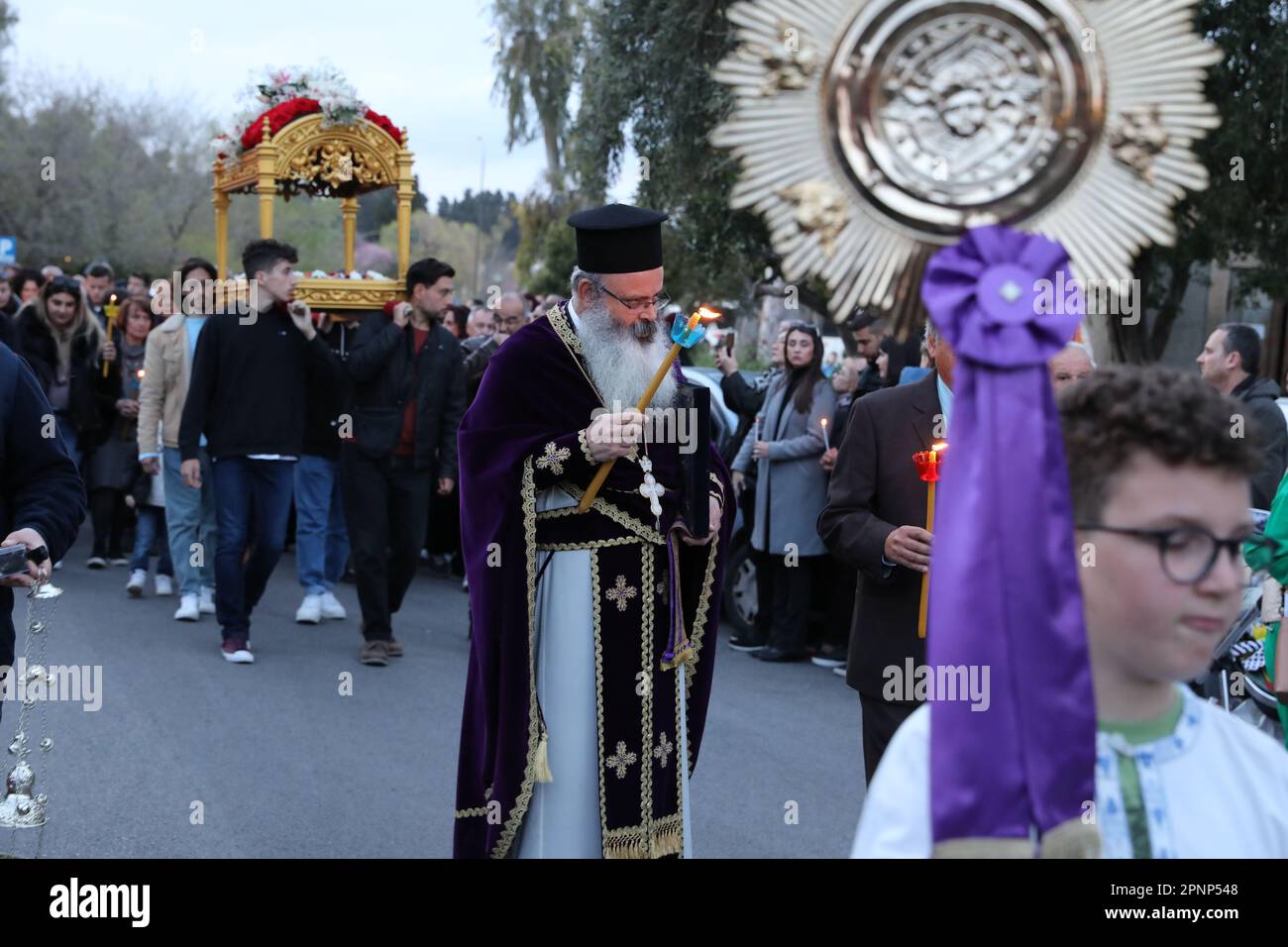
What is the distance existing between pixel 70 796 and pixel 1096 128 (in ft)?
19.1

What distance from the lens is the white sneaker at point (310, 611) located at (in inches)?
411

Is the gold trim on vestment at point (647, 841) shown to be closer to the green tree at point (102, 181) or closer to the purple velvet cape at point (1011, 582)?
the purple velvet cape at point (1011, 582)

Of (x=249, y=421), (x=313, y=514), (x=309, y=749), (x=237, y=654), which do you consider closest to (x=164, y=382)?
(x=313, y=514)

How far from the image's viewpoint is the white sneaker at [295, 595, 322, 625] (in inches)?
411

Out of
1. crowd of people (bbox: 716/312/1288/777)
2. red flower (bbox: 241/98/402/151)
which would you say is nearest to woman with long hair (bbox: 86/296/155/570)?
red flower (bbox: 241/98/402/151)

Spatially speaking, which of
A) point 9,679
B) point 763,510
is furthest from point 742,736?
point 9,679

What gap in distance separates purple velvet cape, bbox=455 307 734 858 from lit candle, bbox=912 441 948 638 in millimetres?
602

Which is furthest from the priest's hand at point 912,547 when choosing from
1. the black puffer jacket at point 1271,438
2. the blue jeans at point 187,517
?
the blue jeans at point 187,517

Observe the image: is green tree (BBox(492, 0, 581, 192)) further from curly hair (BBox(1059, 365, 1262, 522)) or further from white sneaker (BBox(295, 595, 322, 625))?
curly hair (BBox(1059, 365, 1262, 522))

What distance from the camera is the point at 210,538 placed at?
1043 centimetres

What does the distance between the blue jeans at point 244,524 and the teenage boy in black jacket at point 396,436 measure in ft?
1.42

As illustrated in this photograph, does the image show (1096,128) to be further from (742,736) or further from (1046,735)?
(742,736)

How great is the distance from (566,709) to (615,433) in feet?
2.80

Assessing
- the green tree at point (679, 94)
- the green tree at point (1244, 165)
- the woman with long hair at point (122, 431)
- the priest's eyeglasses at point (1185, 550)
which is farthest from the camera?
the woman with long hair at point (122, 431)
